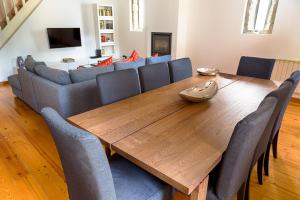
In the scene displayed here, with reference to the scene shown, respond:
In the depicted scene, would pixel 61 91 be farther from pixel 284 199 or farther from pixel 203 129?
pixel 284 199

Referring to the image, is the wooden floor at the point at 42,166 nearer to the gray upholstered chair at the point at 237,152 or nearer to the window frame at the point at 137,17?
the gray upholstered chair at the point at 237,152

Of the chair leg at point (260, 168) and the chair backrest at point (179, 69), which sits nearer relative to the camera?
the chair leg at point (260, 168)

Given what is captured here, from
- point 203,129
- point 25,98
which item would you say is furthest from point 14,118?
point 203,129

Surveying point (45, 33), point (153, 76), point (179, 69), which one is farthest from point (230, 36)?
point (45, 33)

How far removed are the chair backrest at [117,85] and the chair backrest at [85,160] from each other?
2.43 feet

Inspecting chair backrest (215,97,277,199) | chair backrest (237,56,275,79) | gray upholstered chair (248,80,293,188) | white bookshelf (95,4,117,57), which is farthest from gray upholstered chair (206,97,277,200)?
white bookshelf (95,4,117,57)

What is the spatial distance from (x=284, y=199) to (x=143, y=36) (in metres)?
5.01

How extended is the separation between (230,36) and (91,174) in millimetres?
4185

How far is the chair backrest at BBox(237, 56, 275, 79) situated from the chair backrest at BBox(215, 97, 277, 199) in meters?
1.70

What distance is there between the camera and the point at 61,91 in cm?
240

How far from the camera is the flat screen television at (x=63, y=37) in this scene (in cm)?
512

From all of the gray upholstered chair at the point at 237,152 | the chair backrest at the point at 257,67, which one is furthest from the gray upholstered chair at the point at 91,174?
the chair backrest at the point at 257,67

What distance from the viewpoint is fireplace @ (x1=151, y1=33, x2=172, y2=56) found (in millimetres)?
4938

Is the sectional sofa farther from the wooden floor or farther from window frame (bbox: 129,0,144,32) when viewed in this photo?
window frame (bbox: 129,0,144,32)
